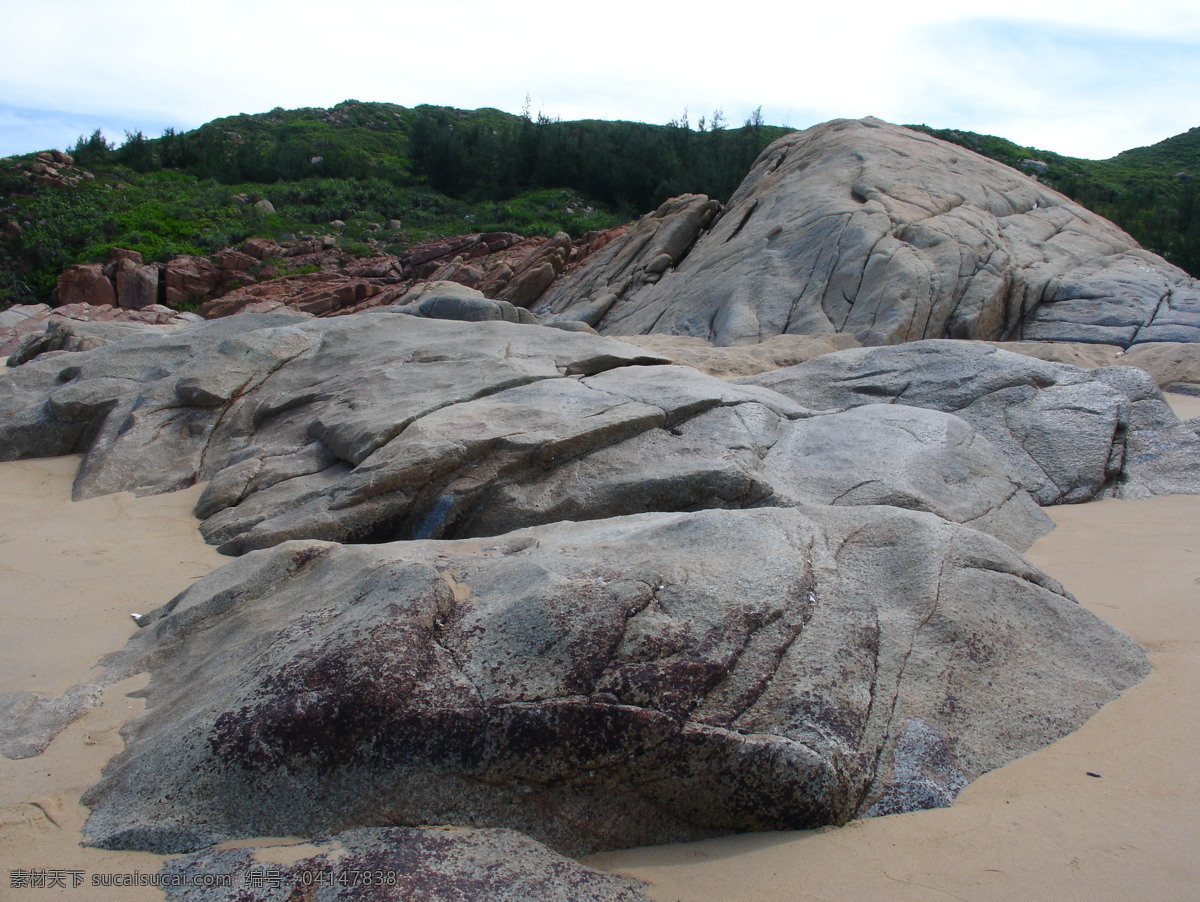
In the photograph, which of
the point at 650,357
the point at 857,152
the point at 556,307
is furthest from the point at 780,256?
the point at 650,357

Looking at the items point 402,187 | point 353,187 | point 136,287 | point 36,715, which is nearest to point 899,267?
point 36,715

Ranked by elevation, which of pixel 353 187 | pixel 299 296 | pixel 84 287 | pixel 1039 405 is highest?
pixel 353 187

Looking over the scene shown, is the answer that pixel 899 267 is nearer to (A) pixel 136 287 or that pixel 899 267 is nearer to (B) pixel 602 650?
(B) pixel 602 650

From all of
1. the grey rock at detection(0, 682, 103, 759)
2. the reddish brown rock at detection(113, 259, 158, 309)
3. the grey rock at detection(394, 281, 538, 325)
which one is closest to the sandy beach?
the grey rock at detection(0, 682, 103, 759)

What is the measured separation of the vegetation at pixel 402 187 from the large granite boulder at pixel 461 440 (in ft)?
54.9

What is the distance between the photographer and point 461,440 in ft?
17.2

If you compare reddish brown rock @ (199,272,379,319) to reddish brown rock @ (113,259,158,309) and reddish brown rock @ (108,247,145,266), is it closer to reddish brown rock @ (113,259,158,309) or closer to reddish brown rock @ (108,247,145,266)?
reddish brown rock @ (113,259,158,309)

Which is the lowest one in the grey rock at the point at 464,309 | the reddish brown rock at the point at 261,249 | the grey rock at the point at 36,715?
the grey rock at the point at 36,715

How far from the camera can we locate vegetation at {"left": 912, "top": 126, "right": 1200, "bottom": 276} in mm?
18859

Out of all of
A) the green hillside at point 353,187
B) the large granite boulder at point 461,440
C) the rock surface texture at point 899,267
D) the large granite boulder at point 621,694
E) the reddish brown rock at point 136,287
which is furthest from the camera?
the green hillside at point 353,187

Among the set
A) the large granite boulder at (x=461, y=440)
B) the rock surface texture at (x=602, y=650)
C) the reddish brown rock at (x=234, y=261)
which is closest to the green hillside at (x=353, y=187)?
the reddish brown rock at (x=234, y=261)

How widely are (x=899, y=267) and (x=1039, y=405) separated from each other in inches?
237

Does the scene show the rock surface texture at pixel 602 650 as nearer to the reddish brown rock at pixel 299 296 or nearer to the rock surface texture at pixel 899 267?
the rock surface texture at pixel 899 267

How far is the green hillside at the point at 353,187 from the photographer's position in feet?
75.9
